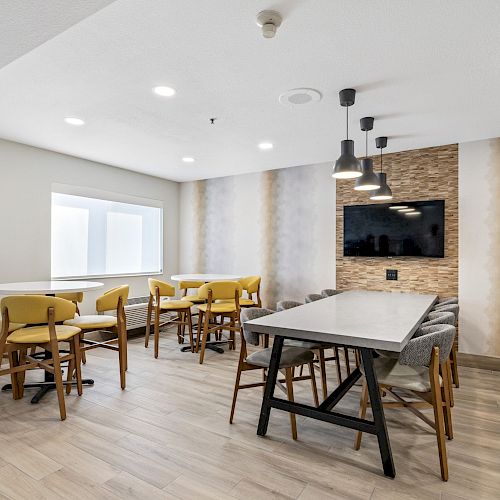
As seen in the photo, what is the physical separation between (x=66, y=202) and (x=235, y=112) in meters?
2.85

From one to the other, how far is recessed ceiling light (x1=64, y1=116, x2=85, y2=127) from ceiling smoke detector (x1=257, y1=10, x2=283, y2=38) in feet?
7.44

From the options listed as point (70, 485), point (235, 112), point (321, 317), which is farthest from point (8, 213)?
point (321, 317)

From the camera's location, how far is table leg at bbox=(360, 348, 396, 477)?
198 cm

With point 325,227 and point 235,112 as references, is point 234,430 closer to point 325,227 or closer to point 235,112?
point 235,112

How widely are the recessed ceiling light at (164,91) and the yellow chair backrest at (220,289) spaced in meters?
2.07

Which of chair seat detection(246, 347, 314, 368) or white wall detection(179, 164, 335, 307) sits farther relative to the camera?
white wall detection(179, 164, 335, 307)

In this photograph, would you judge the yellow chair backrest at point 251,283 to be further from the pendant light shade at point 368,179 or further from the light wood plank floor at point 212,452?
the pendant light shade at point 368,179

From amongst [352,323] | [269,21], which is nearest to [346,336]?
[352,323]

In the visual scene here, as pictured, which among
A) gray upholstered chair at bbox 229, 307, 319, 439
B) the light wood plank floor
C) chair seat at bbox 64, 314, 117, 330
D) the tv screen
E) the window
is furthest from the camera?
the window

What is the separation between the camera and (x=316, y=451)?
224 centimetres

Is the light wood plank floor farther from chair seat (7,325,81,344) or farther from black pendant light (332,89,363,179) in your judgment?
black pendant light (332,89,363,179)

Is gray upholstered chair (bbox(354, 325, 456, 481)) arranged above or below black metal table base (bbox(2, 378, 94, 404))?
above

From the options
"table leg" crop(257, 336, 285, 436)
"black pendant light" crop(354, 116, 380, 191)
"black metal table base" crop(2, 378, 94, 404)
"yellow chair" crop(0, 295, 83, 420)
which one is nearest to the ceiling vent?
"black pendant light" crop(354, 116, 380, 191)

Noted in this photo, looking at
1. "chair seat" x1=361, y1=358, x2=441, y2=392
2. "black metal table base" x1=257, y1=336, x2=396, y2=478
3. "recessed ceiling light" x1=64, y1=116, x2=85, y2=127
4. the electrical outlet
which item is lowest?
"black metal table base" x1=257, y1=336, x2=396, y2=478
